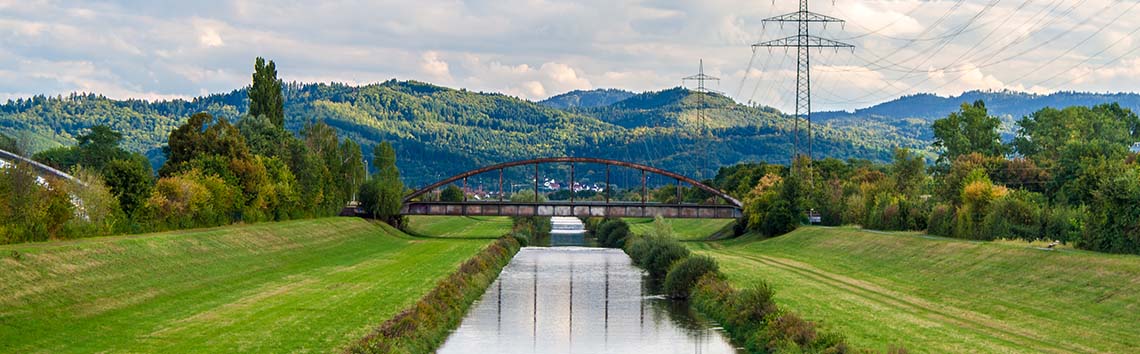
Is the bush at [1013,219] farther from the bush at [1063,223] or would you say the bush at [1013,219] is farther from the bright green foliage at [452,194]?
the bright green foliage at [452,194]

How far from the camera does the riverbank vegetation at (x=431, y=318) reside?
35.2 meters

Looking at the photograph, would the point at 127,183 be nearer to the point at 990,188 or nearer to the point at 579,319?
the point at 579,319

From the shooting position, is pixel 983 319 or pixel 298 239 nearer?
pixel 983 319

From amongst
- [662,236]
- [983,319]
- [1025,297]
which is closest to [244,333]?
[983,319]

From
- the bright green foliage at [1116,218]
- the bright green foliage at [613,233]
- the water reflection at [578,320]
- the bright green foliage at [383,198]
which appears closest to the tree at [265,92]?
the bright green foliage at [383,198]

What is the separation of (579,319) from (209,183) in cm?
3681

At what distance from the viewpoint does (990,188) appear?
6938 cm

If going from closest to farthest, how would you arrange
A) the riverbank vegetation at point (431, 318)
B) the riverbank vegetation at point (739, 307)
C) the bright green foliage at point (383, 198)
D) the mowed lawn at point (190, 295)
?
the mowed lawn at point (190, 295) → the riverbank vegetation at point (431, 318) → the riverbank vegetation at point (739, 307) → the bright green foliage at point (383, 198)

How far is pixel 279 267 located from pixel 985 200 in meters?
41.3

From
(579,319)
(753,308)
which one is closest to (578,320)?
(579,319)

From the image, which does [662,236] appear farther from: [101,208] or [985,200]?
[101,208]

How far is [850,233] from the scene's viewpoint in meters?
84.0

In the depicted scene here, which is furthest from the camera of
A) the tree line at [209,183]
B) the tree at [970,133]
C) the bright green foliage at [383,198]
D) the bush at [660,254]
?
the tree at [970,133]

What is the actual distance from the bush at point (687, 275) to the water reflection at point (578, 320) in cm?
142
